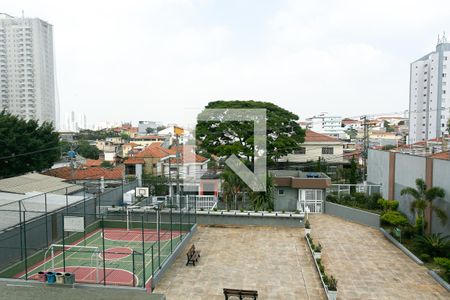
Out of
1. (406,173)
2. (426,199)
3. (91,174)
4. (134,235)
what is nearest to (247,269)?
(134,235)

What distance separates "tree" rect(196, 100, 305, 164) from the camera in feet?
97.7

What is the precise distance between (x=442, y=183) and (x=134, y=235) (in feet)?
50.0

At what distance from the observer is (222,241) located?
1806 centimetres

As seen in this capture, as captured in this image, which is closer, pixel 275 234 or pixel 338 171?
pixel 275 234

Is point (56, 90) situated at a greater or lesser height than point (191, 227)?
greater

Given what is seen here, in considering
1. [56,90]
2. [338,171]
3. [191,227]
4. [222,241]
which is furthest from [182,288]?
[56,90]

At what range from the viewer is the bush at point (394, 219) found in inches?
717

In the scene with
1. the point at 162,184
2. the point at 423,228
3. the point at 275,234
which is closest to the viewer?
the point at 423,228

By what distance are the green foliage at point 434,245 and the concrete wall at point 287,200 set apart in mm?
9597

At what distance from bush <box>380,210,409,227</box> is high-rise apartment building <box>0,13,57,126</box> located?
251 feet

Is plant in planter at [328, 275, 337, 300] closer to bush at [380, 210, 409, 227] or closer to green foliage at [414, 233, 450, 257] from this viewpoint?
green foliage at [414, 233, 450, 257]

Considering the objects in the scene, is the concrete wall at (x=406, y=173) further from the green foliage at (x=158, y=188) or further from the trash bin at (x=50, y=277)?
the trash bin at (x=50, y=277)

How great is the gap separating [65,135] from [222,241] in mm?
79644

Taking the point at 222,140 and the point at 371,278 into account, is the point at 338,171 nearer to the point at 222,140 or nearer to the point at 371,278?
the point at 222,140
